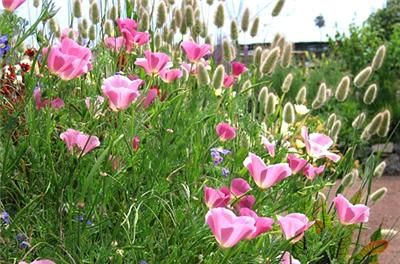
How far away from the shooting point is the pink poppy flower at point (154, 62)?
6.48ft

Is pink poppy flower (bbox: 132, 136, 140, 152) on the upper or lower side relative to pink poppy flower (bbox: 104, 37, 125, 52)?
lower

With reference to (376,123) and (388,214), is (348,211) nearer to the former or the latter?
(376,123)

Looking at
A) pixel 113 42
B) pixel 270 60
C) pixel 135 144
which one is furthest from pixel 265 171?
pixel 113 42

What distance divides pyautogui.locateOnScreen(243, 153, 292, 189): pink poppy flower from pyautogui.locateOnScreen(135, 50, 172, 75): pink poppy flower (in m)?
0.53

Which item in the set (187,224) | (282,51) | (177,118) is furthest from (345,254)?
(187,224)

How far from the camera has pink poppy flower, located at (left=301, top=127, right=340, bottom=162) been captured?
1.89 metres

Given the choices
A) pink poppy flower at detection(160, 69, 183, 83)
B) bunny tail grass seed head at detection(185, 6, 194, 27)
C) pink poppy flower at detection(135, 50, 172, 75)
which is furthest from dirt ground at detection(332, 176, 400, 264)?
pink poppy flower at detection(135, 50, 172, 75)

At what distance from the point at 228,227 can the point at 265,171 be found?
0.34 metres

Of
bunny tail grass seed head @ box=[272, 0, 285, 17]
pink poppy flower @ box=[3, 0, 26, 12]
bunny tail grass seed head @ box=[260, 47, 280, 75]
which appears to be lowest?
bunny tail grass seed head @ box=[260, 47, 280, 75]

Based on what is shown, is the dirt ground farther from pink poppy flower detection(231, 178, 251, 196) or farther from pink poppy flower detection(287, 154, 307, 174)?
pink poppy flower detection(231, 178, 251, 196)

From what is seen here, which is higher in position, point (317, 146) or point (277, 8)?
point (277, 8)

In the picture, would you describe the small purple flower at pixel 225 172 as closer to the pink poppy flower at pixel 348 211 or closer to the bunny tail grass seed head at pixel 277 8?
the pink poppy flower at pixel 348 211

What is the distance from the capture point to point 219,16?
2518 millimetres

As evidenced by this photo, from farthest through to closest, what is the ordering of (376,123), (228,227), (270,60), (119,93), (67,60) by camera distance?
(376,123) → (270,60) → (67,60) → (119,93) → (228,227)
